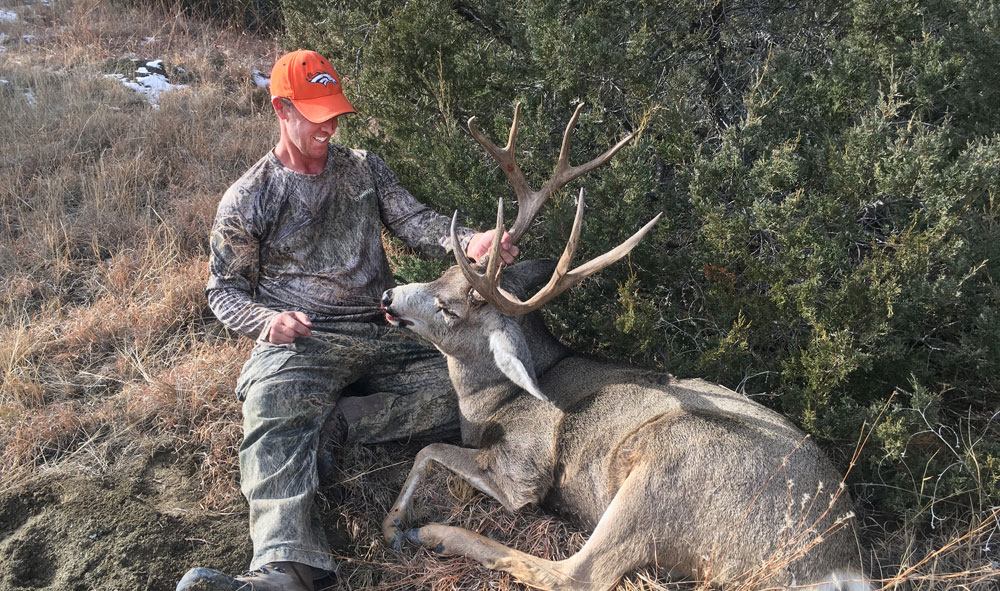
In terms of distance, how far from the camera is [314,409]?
3.91 meters

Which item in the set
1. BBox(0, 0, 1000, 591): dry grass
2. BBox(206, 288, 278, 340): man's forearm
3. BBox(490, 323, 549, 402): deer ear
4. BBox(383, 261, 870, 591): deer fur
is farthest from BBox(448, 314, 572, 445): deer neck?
BBox(206, 288, 278, 340): man's forearm

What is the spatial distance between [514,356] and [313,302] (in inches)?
51.7

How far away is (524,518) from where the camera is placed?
3924 millimetres

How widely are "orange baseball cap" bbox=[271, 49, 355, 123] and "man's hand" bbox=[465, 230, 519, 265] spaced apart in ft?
3.30

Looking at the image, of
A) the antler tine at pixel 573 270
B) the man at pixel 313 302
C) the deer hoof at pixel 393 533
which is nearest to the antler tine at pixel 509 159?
the man at pixel 313 302

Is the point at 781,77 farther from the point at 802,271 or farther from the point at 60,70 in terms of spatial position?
the point at 60,70

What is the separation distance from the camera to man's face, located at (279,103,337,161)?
418 cm

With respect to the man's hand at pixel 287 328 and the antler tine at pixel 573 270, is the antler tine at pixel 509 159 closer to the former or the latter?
the antler tine at pixel 573 270

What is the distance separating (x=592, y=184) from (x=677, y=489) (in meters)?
2.01

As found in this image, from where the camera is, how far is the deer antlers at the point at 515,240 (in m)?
3.43

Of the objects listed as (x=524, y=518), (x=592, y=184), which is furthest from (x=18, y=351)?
(x=592, y=184)

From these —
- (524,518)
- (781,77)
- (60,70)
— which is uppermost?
Result: (781,77)

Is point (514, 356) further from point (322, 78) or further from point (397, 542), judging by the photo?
point (322, 78)

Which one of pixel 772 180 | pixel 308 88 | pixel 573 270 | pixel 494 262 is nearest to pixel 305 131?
pixel 308 88
